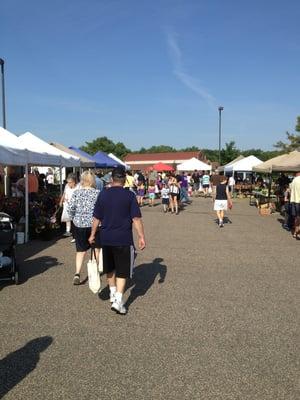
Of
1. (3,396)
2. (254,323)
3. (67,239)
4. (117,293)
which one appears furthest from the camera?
(67,239)

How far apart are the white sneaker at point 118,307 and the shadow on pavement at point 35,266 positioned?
2.05 m

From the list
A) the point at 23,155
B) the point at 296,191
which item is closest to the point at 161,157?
the point at 296,191

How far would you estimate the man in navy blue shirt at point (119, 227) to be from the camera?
5.42 metres

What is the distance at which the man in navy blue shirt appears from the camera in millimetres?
5422

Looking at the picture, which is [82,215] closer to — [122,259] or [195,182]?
[122,259]

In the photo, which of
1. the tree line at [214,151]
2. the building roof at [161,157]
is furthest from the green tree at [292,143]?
the building roof at [161,157]

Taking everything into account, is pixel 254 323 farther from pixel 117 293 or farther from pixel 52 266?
pixel 52 266

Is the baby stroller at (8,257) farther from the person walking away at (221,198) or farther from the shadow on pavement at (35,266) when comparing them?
the person walking away at (221,198)

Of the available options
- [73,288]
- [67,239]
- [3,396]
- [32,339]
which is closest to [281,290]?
[73,288]

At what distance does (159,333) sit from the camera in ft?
15.7

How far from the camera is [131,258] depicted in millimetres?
5555

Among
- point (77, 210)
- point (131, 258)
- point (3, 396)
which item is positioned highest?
point (77, 210)

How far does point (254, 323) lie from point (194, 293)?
137cm

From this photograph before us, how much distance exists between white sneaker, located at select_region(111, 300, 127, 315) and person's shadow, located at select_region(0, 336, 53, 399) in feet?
3.29
